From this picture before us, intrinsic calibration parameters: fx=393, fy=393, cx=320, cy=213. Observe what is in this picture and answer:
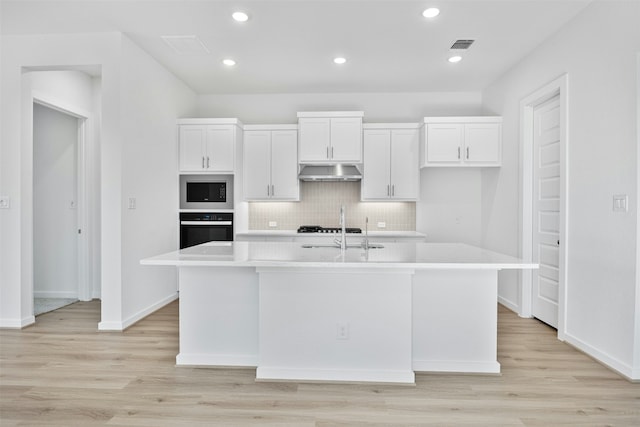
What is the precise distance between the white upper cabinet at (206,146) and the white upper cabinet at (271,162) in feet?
0.84

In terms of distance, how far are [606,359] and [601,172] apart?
1375 millimetres

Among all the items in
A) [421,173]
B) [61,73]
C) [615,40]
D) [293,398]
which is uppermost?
[61,73]

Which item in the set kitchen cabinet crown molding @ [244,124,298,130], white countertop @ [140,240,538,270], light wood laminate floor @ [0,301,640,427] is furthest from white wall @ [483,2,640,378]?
kitchen cabinet crown molding @ [244,124,298,130]

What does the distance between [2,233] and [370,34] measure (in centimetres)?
400

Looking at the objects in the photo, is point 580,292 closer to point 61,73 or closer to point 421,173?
point 421,173

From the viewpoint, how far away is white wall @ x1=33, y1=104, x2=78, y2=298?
16.2 ft

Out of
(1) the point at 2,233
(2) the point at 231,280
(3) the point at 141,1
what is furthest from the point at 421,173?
(1) the point at 2,233

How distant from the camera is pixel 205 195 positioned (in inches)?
200

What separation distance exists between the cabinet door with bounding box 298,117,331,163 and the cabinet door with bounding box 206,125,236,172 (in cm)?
90

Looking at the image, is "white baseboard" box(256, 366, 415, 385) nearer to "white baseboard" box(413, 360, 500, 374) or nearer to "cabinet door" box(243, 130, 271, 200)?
"white baseboard" box(413, 360, 500, 374)

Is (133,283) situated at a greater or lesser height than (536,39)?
lesser

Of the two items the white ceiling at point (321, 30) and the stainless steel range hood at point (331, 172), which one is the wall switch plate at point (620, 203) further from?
the stainless steel range hood at point (331, 172)

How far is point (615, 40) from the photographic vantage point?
9.21 feet

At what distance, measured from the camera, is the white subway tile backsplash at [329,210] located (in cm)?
554
